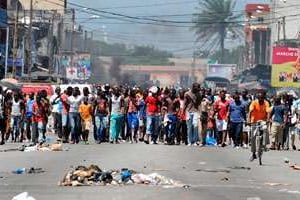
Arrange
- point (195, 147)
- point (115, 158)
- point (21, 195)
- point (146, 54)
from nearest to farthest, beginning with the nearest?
point (21, 195) < point (115, 158) < point (195, 147) < point (146, 54)

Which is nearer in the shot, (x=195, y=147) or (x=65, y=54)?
(x=195, y=147)

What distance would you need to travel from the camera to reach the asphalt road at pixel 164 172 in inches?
589

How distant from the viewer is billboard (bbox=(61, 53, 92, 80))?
97.6 m

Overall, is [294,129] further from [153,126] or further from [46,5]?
[46,5]

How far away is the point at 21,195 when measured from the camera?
46.5 feet

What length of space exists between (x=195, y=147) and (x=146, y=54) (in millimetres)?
161470

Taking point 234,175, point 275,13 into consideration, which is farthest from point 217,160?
point 275,13

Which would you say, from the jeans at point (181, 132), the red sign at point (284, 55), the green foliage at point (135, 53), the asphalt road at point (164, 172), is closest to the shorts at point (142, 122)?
the jeans at point (181, 132)

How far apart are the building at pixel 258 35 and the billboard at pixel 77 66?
20011 millimetres

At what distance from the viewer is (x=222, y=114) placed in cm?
2955

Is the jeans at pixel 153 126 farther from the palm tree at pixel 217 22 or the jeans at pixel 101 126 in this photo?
the palm tree at pixel 217 22

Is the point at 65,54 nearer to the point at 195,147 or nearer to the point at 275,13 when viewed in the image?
the point at 275,13

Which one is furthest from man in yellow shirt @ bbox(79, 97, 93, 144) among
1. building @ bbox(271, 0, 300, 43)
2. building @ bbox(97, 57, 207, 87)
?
building @ bbox(97, 57, 207, 87)

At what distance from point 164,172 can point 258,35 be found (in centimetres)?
9674
